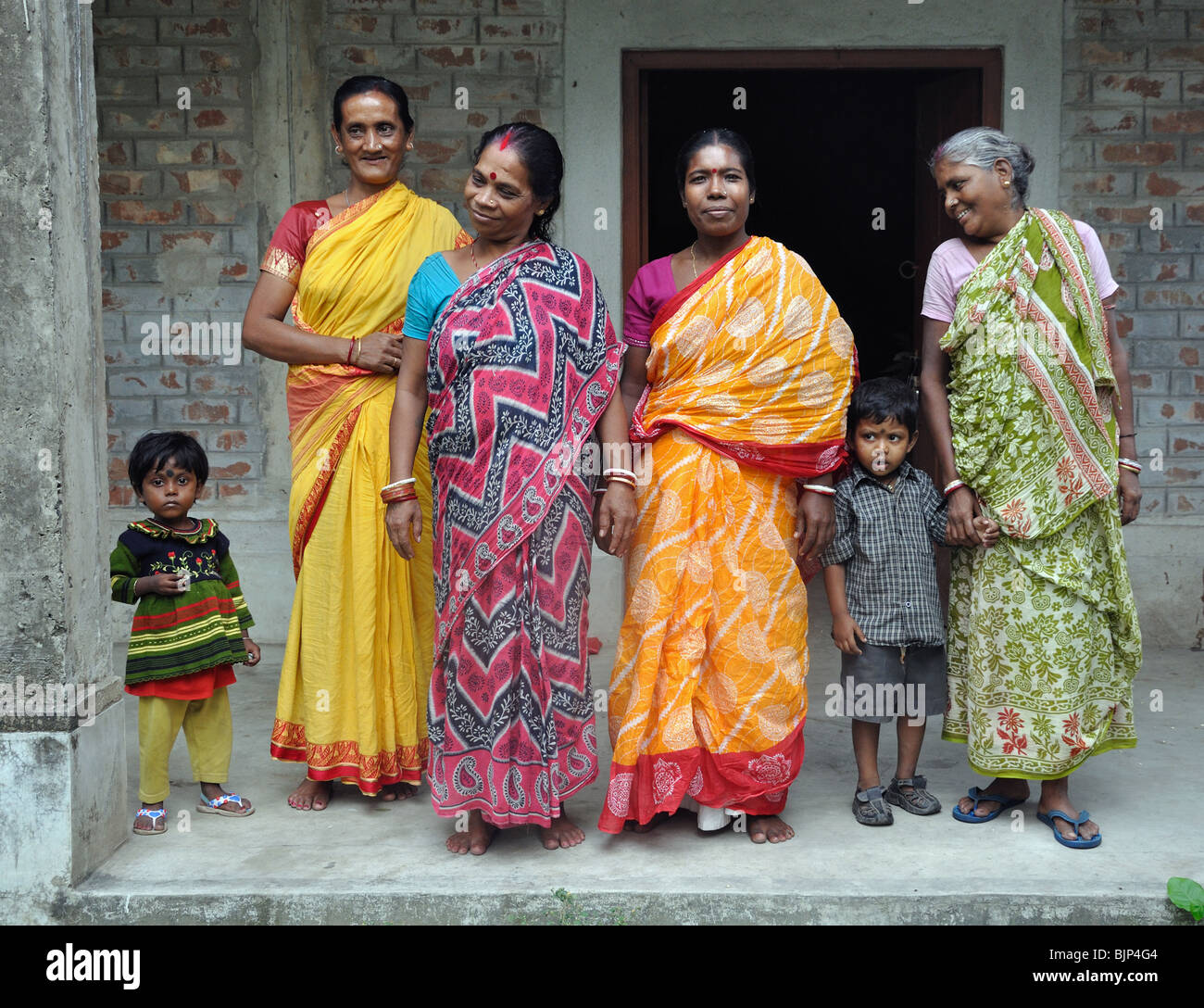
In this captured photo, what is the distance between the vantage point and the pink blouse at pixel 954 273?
137 inches

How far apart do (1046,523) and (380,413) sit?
195cm

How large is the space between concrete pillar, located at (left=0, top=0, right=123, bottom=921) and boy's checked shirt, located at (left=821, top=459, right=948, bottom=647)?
207 centimetres

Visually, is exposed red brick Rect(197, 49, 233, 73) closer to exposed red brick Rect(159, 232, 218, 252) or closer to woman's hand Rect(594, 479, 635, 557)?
exposed red brick Rect(159, 232, 218, 252)

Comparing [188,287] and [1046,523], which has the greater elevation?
[188,287]

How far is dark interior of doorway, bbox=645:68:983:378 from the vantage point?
906 centimetres

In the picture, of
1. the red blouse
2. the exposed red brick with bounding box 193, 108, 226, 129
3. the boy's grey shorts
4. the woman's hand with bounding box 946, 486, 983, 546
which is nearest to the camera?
the woman's hand with bounding box 946, 486, 983, 546

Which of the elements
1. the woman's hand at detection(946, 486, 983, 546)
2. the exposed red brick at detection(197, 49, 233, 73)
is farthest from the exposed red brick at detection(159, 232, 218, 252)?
the woman's hand at detection(946, 486, 983, 546)

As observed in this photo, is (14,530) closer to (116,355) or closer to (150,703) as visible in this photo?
(150,703)

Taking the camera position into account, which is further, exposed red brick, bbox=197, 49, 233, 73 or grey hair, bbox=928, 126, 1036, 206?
exposed red brick, bbox=197, 49, 233, 73

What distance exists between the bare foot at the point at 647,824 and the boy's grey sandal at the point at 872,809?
0.54 meters

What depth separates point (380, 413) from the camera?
3.74m

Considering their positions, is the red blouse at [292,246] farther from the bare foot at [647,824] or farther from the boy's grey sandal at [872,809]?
the boy's grey sandal at [872,809]
